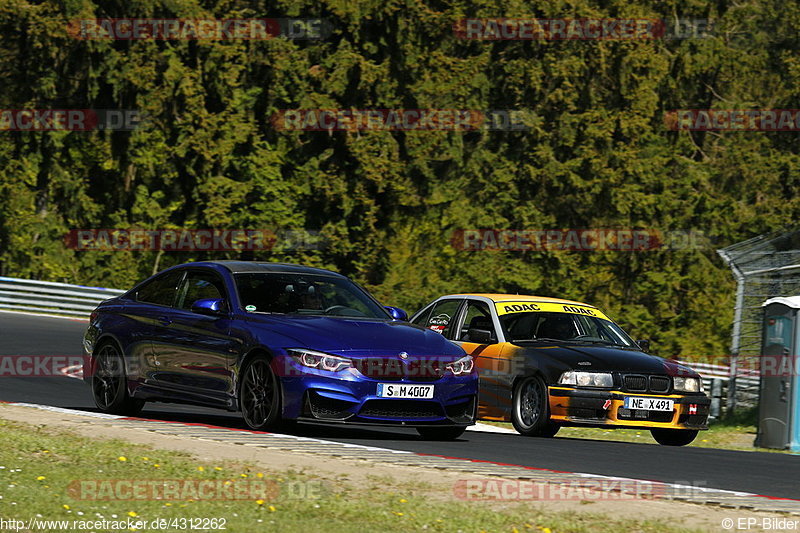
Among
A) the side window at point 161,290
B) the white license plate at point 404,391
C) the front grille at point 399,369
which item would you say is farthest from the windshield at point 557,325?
the side window at point 161,290

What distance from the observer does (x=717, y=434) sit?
2027 cm

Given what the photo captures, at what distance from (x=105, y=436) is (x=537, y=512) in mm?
4255

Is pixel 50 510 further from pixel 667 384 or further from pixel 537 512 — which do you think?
pixel 667 384

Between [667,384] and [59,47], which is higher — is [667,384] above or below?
below

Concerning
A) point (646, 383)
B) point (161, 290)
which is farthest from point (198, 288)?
point (646, 383)

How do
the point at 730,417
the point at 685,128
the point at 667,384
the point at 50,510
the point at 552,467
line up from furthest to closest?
1. the point at 685,128
2. the point at 730,417
3. the point at 667,384
4. the point at 552,467
5. the point at 50,510

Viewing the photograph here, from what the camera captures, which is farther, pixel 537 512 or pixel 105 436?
pixel 105 436

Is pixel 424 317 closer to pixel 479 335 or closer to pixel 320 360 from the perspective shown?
pixel 479 335

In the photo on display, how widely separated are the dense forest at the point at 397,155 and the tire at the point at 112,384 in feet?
91.3

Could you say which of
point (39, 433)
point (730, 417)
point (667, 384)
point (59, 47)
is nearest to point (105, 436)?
point (39, 433)

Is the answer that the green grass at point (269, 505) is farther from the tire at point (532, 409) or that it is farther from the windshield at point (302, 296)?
the tire at point (532, 409)

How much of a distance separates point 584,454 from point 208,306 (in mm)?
3563

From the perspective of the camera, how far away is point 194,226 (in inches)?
1688

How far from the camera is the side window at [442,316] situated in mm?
16369
